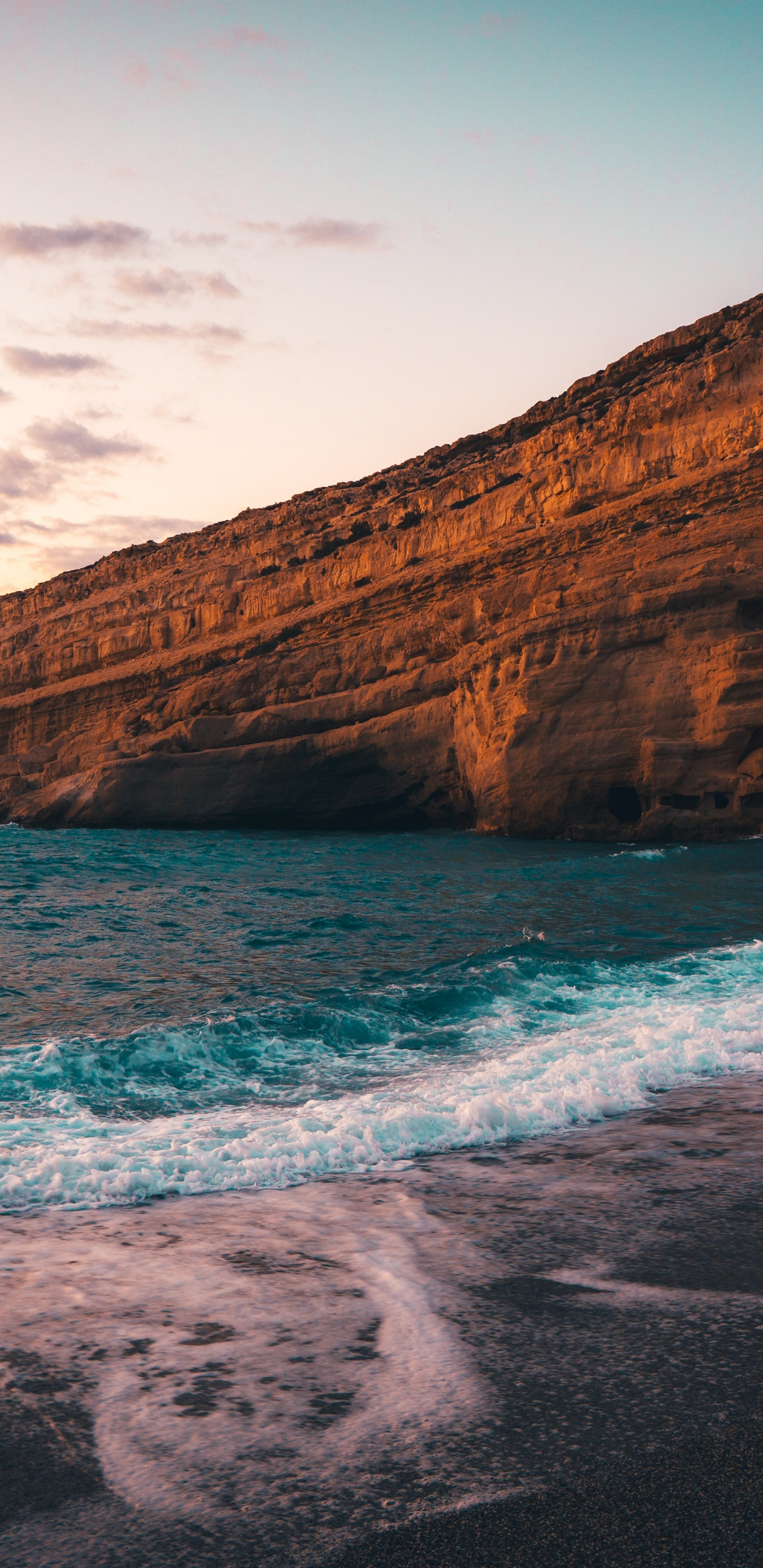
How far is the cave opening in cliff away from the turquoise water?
8.65 meters

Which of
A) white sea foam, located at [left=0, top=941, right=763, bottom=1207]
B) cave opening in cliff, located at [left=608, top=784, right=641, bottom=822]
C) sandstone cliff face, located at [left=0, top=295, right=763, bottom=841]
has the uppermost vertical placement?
sandstone cliff face, located at [left=0, top=295, right=763, bottom=841]

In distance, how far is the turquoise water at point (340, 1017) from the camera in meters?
6.22

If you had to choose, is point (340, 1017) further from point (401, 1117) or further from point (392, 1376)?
point (392, 1376)

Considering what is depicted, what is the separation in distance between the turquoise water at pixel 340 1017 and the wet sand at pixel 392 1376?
0.78 m

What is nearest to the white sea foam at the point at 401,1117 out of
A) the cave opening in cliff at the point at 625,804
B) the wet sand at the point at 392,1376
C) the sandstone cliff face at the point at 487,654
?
the wet sand at the point at 392,1376

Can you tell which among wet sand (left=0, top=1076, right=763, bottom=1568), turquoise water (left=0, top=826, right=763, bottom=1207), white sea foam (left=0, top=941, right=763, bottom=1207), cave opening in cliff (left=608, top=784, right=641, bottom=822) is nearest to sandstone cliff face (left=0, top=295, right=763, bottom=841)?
cave opening in cliff (left=608, top=784, right=641, bottom=822)

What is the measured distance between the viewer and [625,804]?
29125mm

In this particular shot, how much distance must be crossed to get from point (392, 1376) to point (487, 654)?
92.2 ft

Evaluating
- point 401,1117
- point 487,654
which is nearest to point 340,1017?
point 401,1117

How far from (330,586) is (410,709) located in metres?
12.4

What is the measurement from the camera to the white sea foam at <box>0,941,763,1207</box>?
5609 millimetres

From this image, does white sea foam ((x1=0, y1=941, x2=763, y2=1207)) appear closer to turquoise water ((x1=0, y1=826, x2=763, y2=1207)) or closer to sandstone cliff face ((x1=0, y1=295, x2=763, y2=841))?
turquoise water ((x1=0, y1=826, x2=763, y2=1207))

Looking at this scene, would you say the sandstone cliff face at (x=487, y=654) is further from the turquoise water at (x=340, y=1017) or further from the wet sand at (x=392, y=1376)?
the wet sand at (x=392, y=1376)

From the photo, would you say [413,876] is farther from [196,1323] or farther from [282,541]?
[282,541]
